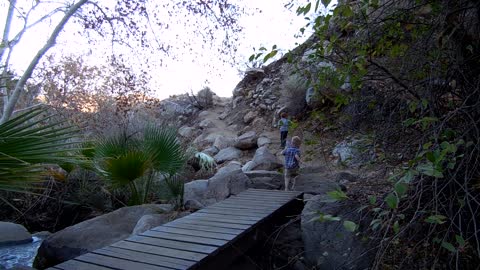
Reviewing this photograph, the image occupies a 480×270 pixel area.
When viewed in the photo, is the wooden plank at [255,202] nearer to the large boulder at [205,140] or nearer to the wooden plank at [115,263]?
the wooden plank at [115,263]

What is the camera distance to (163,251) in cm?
302

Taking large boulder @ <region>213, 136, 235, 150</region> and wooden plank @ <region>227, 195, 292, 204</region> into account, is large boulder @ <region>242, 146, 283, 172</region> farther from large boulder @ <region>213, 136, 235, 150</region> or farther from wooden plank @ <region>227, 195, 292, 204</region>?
large boulder @ <region>213, 136, 235, 150</region>

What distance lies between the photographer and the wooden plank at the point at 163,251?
286cm

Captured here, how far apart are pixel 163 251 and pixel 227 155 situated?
10657 mm

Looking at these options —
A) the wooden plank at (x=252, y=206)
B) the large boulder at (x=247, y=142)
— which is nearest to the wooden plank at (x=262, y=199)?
the wooden plank at (x=252, y=206)

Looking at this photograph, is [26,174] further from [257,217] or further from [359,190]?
[359,190]

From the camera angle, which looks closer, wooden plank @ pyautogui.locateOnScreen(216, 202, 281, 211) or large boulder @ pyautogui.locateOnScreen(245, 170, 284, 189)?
wooden plank @ pyautogui.locateOnScreen(216, 202, 281, 211)

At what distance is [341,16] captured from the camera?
2729 mm

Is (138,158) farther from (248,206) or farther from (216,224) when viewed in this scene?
(216,224)

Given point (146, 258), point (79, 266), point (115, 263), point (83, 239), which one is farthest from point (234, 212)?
point (83, 239)

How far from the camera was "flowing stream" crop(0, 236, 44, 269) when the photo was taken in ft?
19.3

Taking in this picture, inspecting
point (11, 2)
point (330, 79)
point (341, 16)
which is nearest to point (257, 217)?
point (330, 79)

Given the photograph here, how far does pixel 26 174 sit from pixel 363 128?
264 cm

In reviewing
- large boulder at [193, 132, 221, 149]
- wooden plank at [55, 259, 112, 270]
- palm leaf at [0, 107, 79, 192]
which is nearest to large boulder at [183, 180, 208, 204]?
wooden plank at [55, 259, 112, 270]
